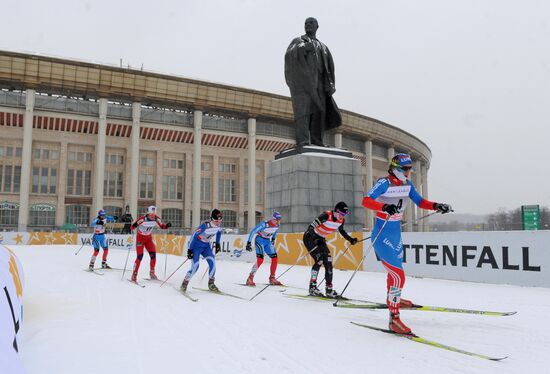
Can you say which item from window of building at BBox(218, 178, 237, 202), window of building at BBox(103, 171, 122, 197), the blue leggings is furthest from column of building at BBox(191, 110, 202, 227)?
the blue leggings

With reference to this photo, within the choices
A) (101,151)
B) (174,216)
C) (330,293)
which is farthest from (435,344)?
(174,216)

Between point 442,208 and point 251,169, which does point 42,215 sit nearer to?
point 251,169

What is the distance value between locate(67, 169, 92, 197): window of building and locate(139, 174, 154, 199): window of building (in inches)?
220

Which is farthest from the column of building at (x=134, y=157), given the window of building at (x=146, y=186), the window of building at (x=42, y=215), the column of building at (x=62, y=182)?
the window of building at (x=42, y=215)

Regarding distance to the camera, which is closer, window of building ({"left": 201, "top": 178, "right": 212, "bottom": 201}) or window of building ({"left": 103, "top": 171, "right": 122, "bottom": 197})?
window of building ({"left": 103, "top": 171, "right": 122, "bottom": 197})

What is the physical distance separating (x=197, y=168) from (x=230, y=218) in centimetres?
843

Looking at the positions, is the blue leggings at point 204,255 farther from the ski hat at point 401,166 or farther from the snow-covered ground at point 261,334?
the ski hat at point 401,166

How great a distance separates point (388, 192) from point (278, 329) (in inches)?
93.8

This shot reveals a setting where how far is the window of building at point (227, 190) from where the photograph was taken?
53750 millimetres

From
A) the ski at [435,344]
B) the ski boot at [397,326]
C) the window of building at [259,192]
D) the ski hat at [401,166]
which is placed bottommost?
the ski at [435,344]

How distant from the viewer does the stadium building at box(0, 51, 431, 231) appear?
4366 cm

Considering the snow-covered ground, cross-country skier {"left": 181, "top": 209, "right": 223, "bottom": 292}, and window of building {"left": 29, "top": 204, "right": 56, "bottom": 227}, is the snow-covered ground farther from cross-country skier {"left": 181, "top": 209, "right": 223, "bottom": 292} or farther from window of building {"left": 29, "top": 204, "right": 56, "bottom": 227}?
window of building {"left": 29, "top": 204, "right": 56, "bottom": 227}

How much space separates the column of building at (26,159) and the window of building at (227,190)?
2133 centimetres

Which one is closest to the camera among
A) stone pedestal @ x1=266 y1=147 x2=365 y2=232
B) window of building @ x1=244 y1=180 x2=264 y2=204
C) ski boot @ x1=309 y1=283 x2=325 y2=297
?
ski boot @ x1=309 y1=283 x2=325 y2=297
